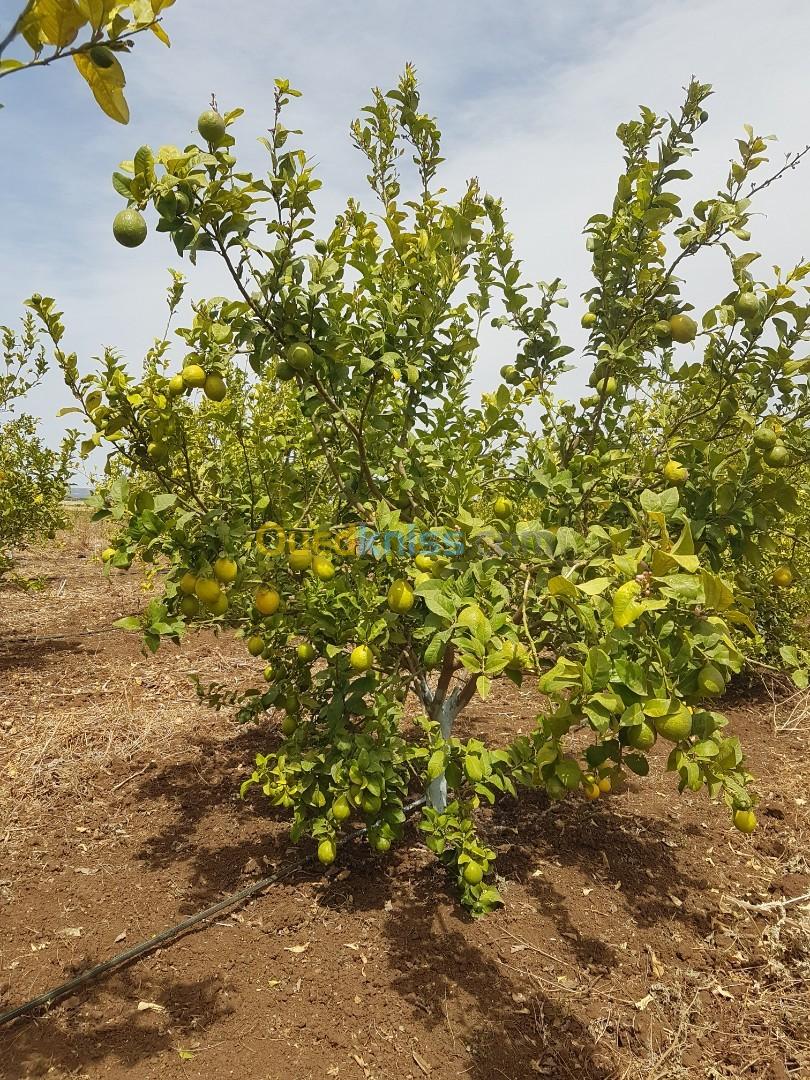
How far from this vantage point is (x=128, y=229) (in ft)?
4.12

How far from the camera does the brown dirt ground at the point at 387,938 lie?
6.27 ft

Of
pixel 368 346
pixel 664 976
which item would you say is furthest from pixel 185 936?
pixel 368 346

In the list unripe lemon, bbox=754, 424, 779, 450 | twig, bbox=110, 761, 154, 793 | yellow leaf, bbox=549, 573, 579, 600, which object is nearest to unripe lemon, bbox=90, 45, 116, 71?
yellow leaf, bbox=549, 573, 579, 600

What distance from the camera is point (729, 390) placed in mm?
2275

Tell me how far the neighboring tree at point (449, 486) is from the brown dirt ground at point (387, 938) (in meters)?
0.32

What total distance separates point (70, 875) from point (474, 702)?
2.85m

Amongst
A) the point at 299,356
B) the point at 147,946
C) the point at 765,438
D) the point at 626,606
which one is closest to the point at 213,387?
the point at 299,356

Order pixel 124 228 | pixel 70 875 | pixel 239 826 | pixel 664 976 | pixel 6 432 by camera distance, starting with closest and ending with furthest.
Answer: pixel 124 228 < pixel 664 976 < pixel 70 875 < pixel 239 826 < pixel 6 432

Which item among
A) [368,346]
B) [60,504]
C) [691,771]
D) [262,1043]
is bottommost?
[262,1043]

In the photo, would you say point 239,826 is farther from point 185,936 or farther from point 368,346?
point 368,346

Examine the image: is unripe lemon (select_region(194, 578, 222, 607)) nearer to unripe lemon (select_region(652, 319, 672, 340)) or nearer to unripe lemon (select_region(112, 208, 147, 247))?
unripe lemon (select_region(112, 208, 147, 247))

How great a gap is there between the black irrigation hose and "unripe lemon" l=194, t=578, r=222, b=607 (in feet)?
4.32

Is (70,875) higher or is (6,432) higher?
(6,432)

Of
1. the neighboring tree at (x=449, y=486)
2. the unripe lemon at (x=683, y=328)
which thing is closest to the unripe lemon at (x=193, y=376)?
the neighboring tree at (x=449, y=486)
